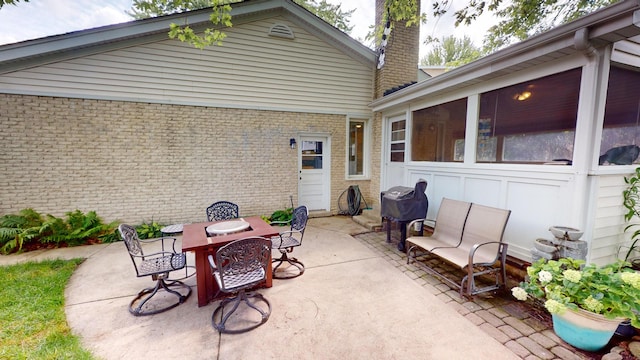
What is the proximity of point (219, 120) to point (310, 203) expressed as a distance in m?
3.10

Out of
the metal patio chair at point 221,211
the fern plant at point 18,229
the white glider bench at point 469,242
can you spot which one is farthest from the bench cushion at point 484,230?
the fern plant at point 18,229

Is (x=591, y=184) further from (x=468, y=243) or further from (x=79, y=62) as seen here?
(x=79, y=62)

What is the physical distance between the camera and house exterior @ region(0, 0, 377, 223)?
4719 mm

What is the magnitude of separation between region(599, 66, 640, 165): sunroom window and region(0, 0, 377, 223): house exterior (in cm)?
463

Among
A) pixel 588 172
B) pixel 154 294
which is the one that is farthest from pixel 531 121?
pixel 154 294

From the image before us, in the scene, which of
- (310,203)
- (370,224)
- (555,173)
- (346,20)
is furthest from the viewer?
(346,20)

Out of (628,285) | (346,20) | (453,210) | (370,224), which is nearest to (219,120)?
(370,224)

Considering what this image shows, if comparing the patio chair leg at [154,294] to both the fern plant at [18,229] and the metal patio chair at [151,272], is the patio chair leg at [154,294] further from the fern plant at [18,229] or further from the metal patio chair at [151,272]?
the fern plant at [18,229]

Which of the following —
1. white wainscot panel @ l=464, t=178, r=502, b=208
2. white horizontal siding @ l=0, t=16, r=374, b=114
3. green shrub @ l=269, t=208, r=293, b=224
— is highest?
white horizontal siding @ l=0, t=16, r=374, b=114

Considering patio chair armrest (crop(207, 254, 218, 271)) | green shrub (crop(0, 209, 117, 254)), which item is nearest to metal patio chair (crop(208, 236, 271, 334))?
patio chair armrest (crop(207, 254, 218, 271))

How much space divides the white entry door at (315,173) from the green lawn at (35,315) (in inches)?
181

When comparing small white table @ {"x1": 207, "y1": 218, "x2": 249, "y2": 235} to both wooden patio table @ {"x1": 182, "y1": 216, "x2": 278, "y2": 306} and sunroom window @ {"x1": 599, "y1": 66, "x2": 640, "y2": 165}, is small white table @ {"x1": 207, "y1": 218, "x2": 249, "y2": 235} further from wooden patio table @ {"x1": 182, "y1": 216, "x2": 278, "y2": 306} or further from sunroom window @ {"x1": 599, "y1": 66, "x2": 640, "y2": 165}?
sunroom window @ {"x1": 599, "y1": 66, "x2": 640, "y2": 165}

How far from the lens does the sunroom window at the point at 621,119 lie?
2820 millimetres

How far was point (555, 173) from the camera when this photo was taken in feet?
9.67
